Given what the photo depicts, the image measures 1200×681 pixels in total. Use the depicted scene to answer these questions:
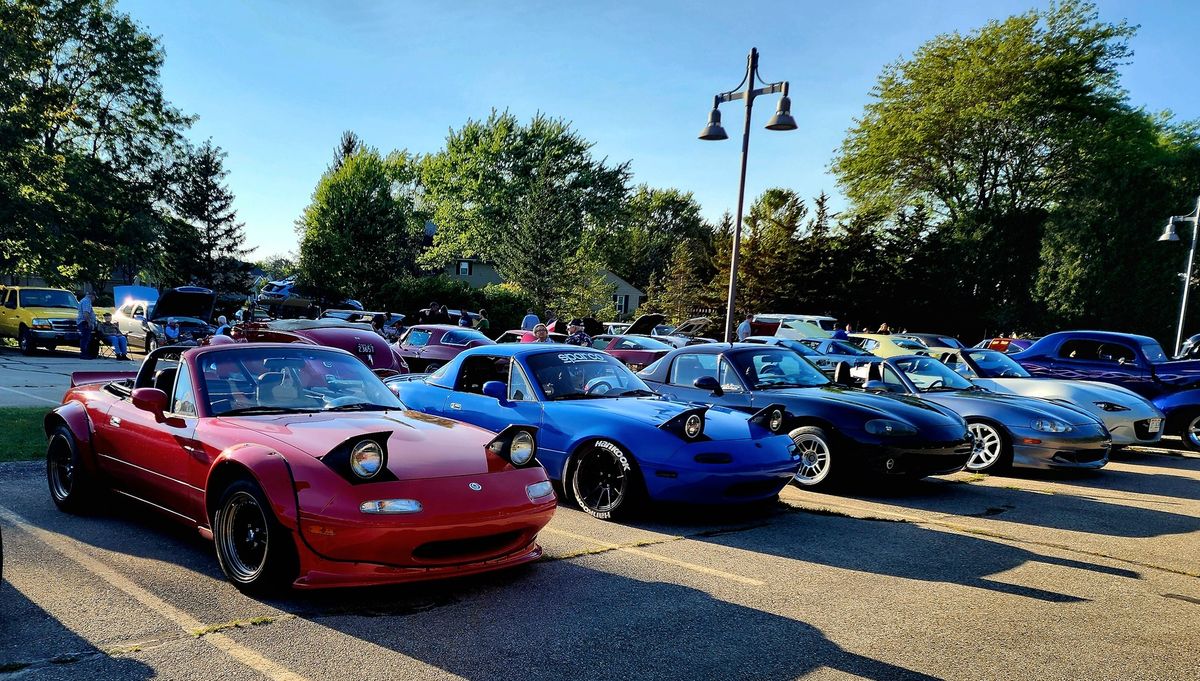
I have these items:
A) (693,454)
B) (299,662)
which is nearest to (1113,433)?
(693,454)

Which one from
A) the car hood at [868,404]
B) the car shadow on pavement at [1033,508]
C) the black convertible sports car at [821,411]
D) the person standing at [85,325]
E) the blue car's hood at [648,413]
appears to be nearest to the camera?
the blue car's hood at [648,413]

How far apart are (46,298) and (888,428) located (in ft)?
77.4

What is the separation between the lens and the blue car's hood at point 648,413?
6262mm

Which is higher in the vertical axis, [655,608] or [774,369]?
[774,369]

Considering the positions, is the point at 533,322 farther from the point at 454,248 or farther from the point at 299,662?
the point at 454,248

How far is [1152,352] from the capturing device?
44.6 feet

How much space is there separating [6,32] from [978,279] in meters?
43.7

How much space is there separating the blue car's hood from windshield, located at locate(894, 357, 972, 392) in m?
4.59

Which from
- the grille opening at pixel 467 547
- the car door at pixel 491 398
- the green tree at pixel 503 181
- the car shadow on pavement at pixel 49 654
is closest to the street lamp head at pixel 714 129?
the car door at pixel 491 398

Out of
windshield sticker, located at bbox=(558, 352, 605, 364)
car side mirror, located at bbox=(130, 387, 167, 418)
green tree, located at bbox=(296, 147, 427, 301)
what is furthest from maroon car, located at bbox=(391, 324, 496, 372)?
green tree, located at bbox=(296, 147, 427, 301)

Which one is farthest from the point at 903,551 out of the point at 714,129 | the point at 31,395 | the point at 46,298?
the point at 46,298

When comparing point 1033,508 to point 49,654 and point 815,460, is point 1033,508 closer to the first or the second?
point 815,460

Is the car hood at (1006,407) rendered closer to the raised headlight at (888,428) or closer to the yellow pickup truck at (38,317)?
the raised headlight at (888,428)

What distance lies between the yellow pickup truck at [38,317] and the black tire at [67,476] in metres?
18.0
